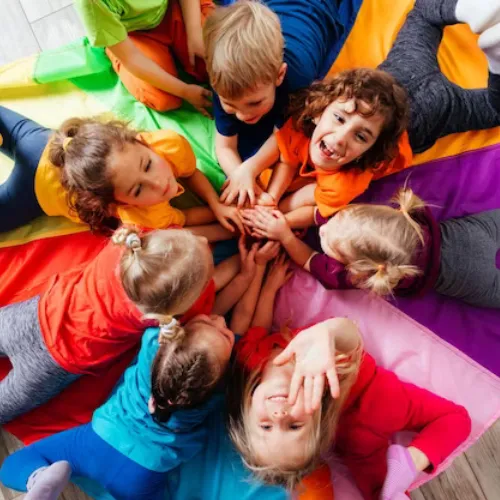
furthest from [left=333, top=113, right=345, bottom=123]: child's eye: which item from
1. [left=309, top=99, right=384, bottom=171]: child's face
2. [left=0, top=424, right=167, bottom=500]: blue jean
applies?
[left=0, top=424, right=167, bottom=500]: blue jean

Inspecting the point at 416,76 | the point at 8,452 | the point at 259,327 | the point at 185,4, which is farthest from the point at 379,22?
the point at 8,452

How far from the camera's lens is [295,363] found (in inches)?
32.3

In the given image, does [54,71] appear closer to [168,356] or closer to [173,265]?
[173,265]

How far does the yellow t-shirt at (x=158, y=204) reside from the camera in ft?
3.25

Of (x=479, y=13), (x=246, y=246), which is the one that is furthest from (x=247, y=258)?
(x=479, y=13)

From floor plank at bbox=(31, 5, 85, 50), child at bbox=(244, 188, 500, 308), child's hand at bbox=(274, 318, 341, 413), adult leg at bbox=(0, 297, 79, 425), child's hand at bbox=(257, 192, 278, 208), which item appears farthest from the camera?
floor plank at bbox=(31, 5, 85, 50)

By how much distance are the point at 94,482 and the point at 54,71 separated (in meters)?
0.90

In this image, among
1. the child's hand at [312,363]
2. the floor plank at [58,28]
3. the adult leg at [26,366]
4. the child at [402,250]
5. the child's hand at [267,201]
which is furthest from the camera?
the floor plank at [58,28]

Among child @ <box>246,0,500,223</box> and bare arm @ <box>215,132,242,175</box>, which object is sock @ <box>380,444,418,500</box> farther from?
bare arm @ <box>215,132,242,175</box>

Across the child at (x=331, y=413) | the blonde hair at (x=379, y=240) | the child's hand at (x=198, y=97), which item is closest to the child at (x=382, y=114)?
the blonde hair at (x=379, y=240)

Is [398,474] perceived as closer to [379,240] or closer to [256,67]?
[379,240]

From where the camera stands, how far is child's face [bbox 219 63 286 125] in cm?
88

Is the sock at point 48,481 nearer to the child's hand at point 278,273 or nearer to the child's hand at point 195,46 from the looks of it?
the child's hand at point 278,273

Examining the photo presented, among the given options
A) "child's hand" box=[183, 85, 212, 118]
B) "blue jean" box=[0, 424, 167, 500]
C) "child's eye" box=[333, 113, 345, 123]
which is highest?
"child's hand" box=[183, 85, 212, 118]
